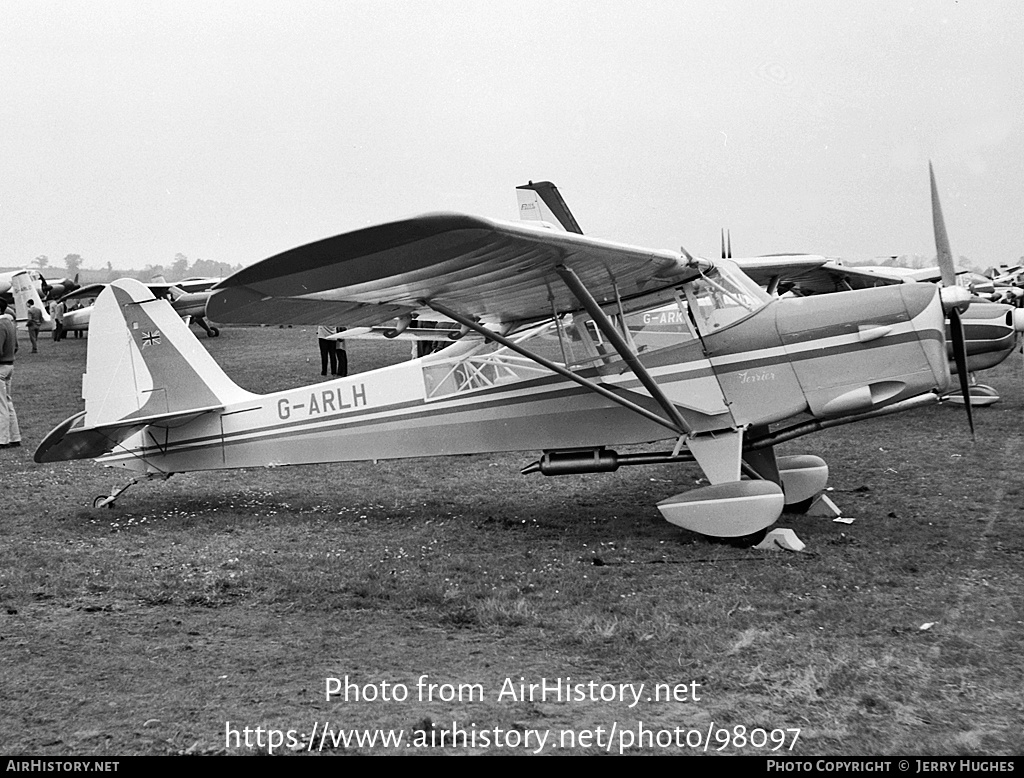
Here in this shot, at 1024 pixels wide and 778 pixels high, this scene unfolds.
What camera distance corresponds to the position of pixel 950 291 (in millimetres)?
6840

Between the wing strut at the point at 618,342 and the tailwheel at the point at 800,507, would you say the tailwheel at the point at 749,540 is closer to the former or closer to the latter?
the wing strut at the point at 618,342

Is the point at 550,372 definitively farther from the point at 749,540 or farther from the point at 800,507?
the point at 800,507

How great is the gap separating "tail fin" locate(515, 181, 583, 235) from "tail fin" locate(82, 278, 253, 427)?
16106 mm

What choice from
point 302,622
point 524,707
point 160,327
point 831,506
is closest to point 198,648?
point 302,622

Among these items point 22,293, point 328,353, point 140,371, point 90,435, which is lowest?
point 328,353

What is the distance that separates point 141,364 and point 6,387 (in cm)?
524

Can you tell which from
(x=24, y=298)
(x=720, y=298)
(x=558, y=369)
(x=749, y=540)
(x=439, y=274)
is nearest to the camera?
(x=439, y=274)

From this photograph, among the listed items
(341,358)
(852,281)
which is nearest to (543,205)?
(341,358)

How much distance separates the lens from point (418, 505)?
347 inches

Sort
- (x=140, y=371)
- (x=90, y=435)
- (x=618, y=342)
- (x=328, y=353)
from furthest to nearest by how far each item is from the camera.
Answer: (x=328, y=353)
(x=140, y=371)
(x=90, y=435)
(x=618, y=342)

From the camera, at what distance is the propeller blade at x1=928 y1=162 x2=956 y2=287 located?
7.00 meters

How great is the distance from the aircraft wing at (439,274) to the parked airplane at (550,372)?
0.08 ft

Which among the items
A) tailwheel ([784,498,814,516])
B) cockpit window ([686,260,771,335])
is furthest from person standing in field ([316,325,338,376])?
cockpit window ([686,260,771,335])
